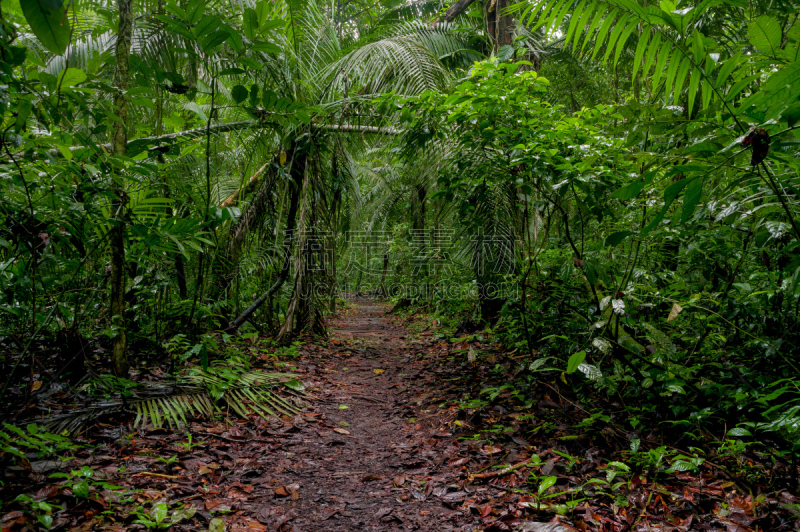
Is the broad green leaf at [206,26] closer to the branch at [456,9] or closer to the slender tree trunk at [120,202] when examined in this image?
the slender tree trunk at [120,202]

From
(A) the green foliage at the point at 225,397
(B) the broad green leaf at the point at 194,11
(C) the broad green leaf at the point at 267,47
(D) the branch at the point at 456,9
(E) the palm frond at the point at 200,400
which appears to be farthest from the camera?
(D) the branch at the point at 456,9

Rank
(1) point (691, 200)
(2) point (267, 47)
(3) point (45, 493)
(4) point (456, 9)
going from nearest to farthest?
(1) point (691, 200)
(3) point (45, 493)
(2) point (267, 47)
(4) point (456, 9)

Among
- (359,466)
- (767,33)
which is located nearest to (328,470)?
(359,466)

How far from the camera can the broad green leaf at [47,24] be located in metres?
0.64

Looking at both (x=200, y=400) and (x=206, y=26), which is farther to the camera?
(x=200, y=400)

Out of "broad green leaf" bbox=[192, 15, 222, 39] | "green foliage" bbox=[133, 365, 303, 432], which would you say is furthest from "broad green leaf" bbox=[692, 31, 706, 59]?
"green foliage" bbox=[133, 365, 303, 432]

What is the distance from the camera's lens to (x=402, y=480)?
254 cm

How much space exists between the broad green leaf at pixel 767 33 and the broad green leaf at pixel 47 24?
184 cm

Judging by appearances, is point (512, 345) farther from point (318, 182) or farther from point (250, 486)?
point (318, 182)

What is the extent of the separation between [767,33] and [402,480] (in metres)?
2.63

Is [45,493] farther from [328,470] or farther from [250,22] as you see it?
[250,22]

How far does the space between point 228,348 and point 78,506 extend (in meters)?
2.40

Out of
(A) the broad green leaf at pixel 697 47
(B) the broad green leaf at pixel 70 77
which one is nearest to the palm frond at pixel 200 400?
(B) the broad green leaf at pixel 70 77

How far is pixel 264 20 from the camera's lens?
7.37 feet
